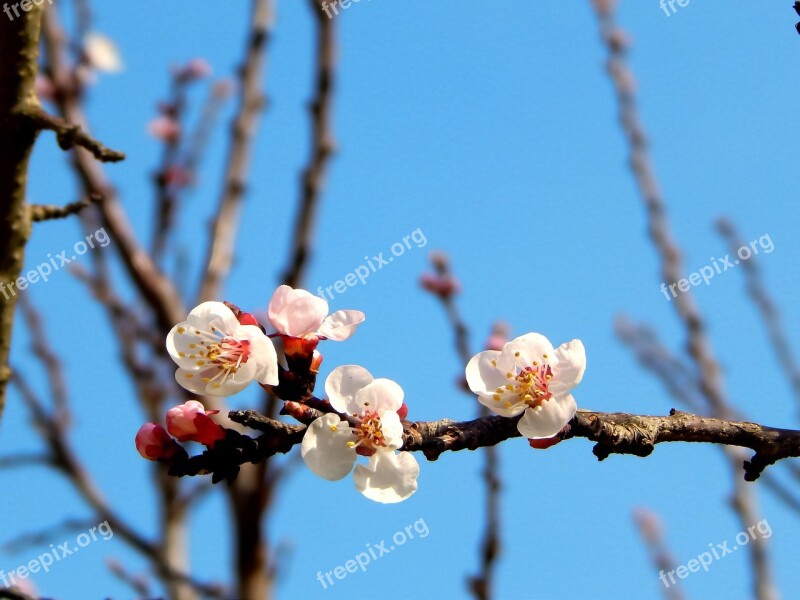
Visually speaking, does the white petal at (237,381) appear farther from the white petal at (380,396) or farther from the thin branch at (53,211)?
the thin branch at (53,211)

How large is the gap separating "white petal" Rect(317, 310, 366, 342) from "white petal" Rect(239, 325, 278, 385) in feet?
0.36

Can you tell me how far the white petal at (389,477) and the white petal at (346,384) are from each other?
0.09m

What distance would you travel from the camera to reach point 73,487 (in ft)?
13.5

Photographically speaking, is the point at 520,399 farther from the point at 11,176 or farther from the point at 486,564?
the point at 486,564

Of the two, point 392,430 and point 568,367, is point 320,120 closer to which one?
point 568,367

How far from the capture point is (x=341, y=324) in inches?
54.6

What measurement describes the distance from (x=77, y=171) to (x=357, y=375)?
10.2 ft

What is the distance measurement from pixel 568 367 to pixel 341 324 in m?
0.40

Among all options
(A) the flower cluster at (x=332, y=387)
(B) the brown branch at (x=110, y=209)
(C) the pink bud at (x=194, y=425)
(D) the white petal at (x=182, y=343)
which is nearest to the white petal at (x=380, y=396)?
(A) the flower cluster at (x=332, y=387)

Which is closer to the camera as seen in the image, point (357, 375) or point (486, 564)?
point (357, 375)

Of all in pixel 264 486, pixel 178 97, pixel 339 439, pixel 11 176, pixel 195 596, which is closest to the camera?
pixel 339 439

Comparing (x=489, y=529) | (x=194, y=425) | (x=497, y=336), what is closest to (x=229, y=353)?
(x=194, y=425)

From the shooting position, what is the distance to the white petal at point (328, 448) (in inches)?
46.4

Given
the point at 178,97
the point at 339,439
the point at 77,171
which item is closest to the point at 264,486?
the point at 77,171
